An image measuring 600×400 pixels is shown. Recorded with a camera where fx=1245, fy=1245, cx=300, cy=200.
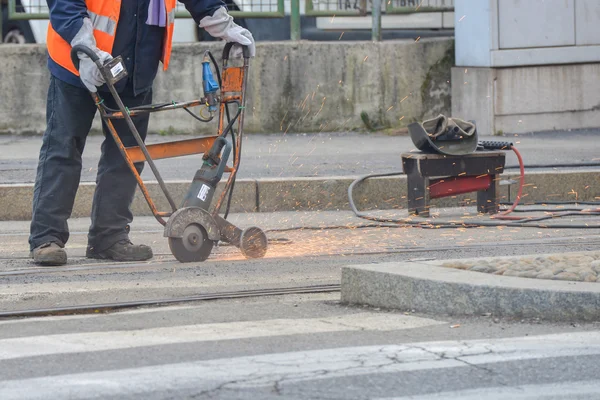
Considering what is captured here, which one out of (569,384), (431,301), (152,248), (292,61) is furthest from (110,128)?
(292,61)

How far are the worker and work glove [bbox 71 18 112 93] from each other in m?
0.02

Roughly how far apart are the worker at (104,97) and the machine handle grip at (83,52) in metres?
0.07

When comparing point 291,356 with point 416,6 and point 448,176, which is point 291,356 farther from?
point 416,6

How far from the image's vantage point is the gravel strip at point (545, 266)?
17.9 feet

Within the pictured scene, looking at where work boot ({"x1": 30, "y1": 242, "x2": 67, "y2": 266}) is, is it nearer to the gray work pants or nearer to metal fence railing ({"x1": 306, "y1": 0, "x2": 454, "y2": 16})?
the gray work pants

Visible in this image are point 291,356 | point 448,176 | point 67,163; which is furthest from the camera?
point 448,176

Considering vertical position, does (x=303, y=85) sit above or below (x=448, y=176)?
above

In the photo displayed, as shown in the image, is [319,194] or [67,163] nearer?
[67,163]

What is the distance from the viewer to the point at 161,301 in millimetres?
5625

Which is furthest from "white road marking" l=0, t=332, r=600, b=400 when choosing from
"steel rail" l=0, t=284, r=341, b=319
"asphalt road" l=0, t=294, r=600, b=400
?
"steel rail" l=0, t=284, r=341, b=319

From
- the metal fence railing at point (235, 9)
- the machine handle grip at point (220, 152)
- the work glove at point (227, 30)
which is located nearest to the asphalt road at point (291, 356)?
the machine handle grip at point (220, 152)

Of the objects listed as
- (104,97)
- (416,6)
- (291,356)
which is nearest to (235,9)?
(416,6)

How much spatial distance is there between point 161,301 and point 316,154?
628cm

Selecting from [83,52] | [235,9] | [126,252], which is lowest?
[126,252]
